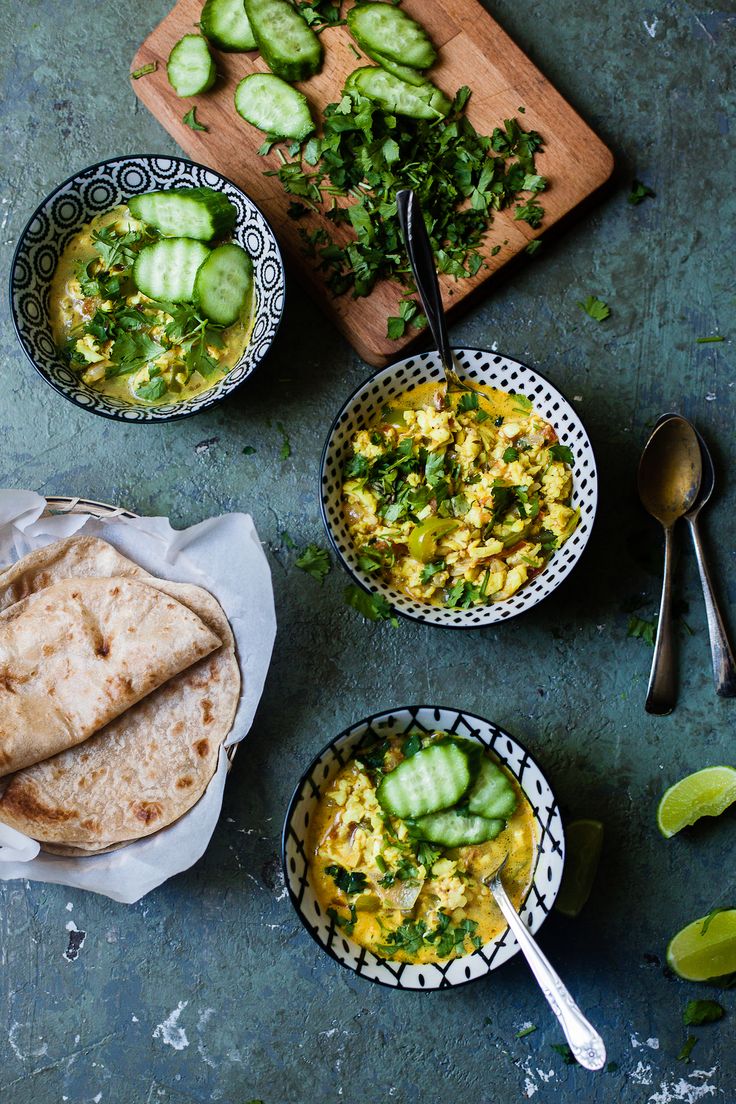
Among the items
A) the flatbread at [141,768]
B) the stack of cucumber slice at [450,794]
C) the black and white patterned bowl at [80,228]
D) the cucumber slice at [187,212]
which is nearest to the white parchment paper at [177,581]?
the flatbread at [141,768]

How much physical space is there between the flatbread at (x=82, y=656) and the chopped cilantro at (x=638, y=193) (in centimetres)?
207

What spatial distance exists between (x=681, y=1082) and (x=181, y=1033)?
5.38 ft

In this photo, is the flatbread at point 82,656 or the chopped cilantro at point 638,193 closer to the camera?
the flatbread at point 82,656

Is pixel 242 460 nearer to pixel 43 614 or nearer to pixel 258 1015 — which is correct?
pixel 43 614

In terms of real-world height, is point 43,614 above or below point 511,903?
above

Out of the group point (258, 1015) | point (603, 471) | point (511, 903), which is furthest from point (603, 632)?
point (258, 1015)

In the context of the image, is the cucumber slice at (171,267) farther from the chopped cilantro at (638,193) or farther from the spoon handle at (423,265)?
the chopped cilantro at (638,193)

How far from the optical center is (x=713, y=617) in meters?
3.33

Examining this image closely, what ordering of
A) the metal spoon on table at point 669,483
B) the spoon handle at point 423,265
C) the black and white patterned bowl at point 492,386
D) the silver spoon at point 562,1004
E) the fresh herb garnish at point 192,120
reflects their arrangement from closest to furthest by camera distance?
the silver spoon at point 562,1004 → the spoon handle at point 423,265 → the black and white patterned bowl at point 492,386 → the metal spoon on table at point 669,483 → the fresh herb garnish at point 192,120

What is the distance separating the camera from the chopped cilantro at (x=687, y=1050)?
3.29m

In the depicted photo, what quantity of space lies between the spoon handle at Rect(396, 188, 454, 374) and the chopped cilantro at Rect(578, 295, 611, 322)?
1.88 feet

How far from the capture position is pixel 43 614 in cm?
324

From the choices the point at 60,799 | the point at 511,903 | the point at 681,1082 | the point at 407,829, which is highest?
the point at 60,799

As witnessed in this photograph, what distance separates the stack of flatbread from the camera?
3182 millimetres
